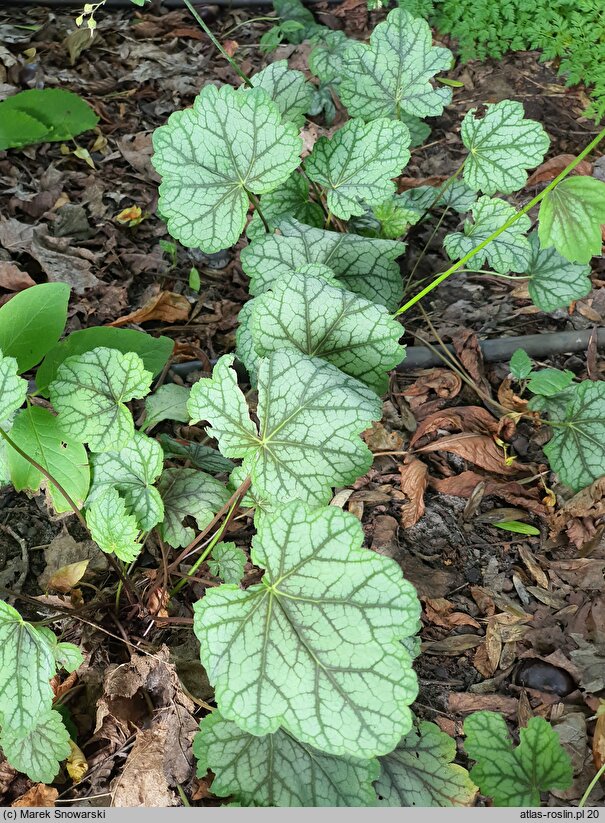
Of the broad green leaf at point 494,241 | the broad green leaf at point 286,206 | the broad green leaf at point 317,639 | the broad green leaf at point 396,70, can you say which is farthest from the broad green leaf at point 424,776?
the broad green leaf at point 396,70

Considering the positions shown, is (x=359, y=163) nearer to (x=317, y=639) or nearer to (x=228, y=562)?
(x=228, y=562)

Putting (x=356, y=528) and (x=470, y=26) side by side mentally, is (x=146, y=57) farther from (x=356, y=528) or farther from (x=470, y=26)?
(x=356, y=528)

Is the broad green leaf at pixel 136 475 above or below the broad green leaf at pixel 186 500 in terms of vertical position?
above

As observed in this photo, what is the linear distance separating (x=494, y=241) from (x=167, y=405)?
120 centimetres

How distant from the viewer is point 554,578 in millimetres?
2209

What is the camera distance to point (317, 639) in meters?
1.38

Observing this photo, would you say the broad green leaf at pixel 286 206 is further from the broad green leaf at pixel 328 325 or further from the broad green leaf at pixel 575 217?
the broad green leaf at pixel 575 217

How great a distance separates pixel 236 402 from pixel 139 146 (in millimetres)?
2081

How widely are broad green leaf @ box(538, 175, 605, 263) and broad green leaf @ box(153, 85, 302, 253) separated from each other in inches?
30.7

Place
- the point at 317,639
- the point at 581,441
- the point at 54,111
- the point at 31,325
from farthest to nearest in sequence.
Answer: the point at 54,111 → the point at 581,441 → the point at 31,325 → the point at 317,639

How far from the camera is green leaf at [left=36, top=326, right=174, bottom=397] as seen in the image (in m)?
1.99

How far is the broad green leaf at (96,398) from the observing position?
1755 millimetres

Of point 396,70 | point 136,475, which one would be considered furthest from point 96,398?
point 396,70

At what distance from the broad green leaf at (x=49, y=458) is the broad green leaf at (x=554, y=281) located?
1610 mm
